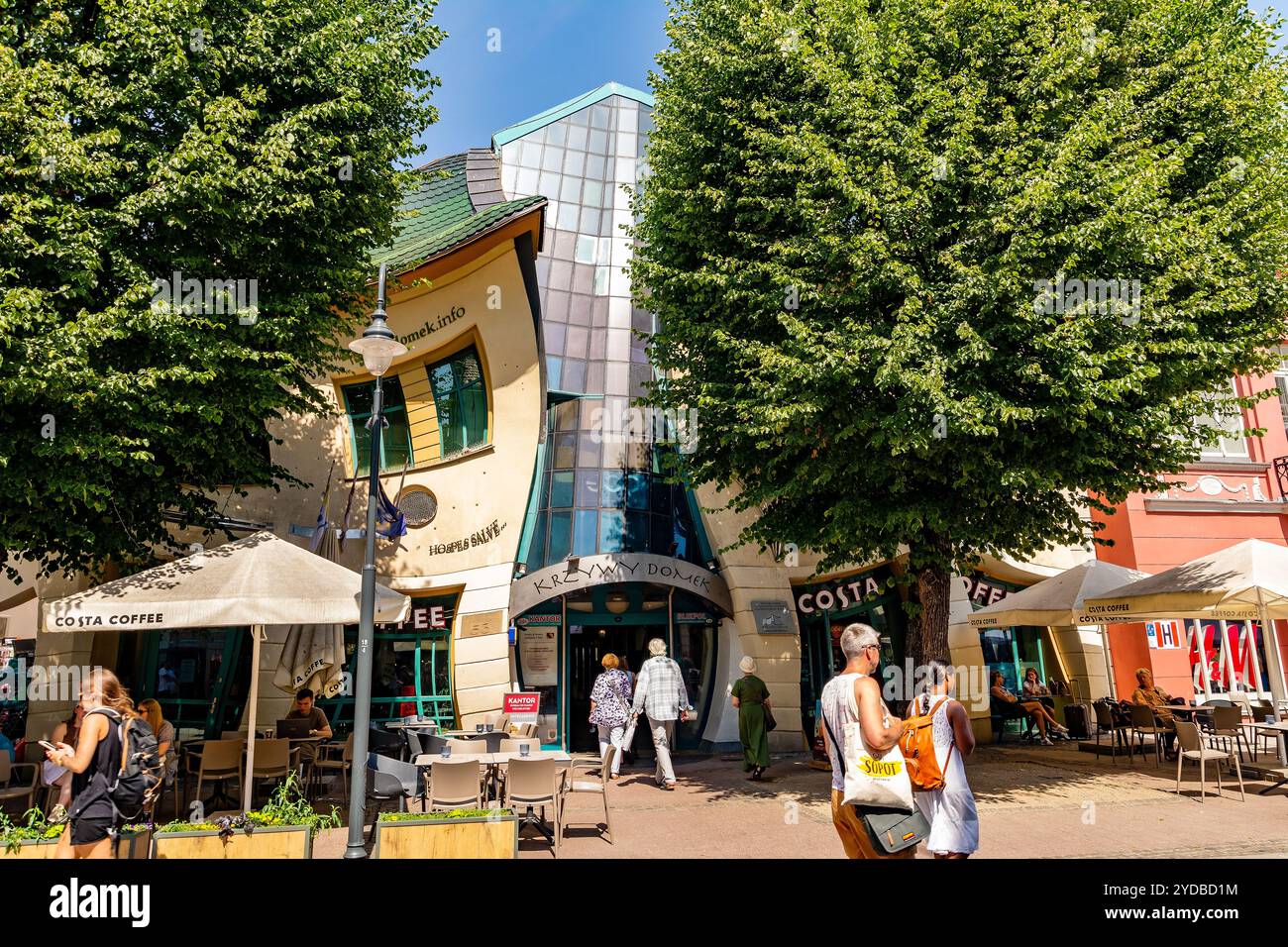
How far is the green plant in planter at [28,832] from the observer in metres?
5.55

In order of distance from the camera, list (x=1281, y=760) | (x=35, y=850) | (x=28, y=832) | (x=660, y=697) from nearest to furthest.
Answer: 1. (x=35, y=850)
2. (x=28, y=832)
3. (x=1281, y=760)
4. (x=660, y=697)

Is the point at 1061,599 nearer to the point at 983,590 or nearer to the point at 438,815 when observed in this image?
the point at 983,590

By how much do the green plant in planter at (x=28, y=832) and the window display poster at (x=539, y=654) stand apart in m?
9.68

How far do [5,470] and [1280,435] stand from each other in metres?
24.0

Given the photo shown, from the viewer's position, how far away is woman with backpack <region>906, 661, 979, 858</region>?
5188 millimetres

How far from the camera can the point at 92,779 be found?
5332 mm

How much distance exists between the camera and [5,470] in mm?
7836

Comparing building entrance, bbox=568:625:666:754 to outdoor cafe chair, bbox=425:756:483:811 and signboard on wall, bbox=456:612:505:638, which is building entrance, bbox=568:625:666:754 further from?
outdoor cafe chair, bbox=425:756:483:811

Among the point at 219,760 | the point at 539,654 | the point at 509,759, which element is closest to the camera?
the point at 509,759

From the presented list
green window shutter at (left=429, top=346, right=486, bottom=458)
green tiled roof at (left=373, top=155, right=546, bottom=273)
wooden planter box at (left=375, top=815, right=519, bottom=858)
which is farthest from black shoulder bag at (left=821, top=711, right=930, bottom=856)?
green window shutter at (left=429, top=346, right=486, bottom=458)

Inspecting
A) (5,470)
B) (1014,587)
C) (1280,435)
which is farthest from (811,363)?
(1280,435)

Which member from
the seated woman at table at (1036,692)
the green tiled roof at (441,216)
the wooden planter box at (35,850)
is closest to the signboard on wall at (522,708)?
the wooden planter box at (35,850)

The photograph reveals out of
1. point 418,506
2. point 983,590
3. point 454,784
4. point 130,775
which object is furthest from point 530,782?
point 983,590

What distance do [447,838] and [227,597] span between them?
346cm
